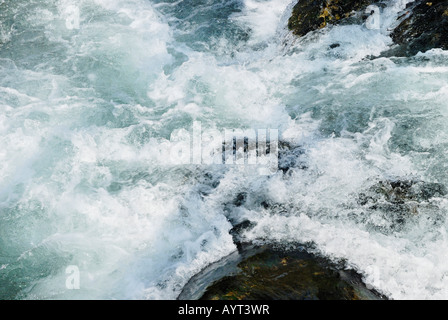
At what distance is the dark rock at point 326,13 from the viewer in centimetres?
912

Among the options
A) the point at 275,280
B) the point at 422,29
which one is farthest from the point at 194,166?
the point at 422,29

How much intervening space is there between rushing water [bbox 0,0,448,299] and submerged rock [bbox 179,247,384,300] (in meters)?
0.25

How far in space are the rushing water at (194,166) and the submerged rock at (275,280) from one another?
0.82 ft

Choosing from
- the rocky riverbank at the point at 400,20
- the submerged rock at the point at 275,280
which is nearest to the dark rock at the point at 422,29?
the rocky riverbank at the point at 400,20

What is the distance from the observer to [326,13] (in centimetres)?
918

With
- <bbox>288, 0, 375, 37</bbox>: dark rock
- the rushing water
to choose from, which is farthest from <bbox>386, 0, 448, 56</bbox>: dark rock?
<bbox>288, 0, 375, 37</bbox>: dark rock

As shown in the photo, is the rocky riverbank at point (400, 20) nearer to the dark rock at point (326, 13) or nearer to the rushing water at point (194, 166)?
the dark rock at point (326, 13)

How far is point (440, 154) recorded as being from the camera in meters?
6.16

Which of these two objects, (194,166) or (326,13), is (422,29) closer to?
(326,13)

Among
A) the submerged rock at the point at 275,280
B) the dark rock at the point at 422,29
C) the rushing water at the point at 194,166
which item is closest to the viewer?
the submerged rock at the point at 275,280

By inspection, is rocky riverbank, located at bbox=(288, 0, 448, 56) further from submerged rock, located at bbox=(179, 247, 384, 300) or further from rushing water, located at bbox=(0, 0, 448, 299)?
submerged rock, located at bbox=(179, 247, 384, 300)

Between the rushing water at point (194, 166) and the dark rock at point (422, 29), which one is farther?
the dark rock at point (422, 29)

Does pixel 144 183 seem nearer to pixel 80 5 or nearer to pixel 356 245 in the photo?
pixel 356 245
